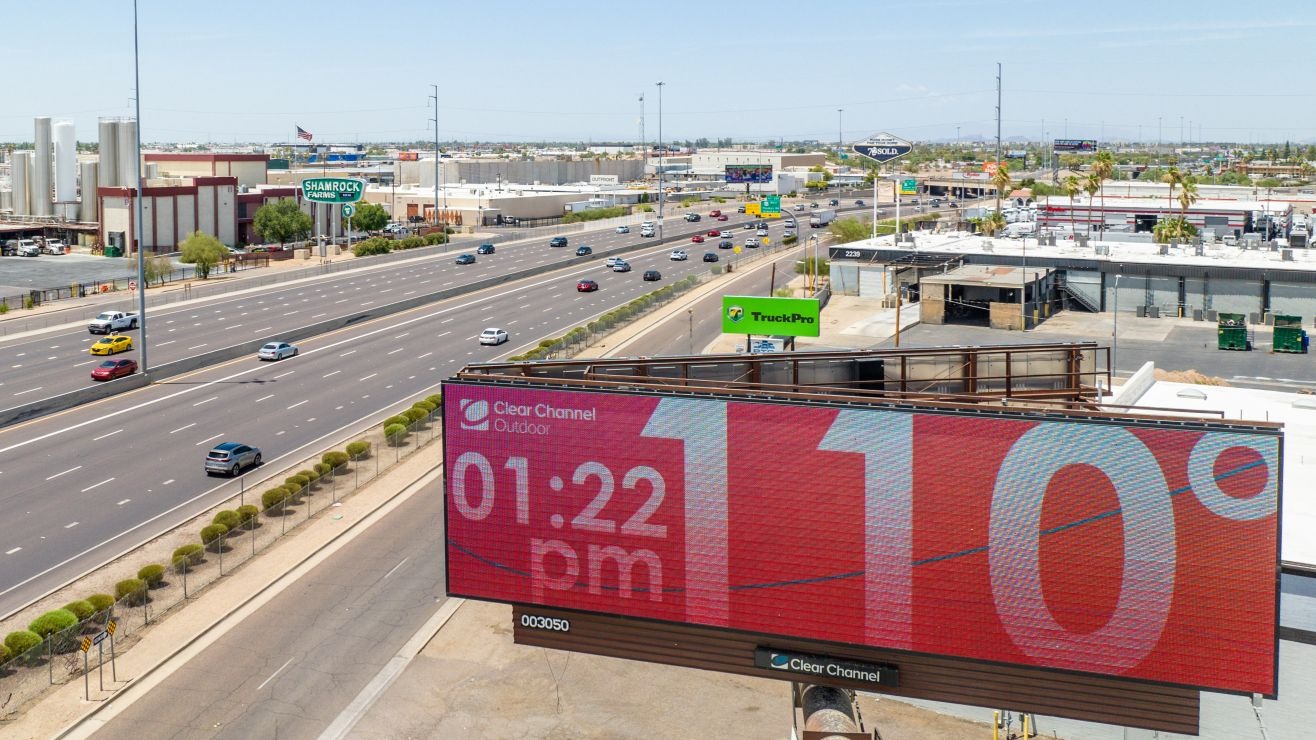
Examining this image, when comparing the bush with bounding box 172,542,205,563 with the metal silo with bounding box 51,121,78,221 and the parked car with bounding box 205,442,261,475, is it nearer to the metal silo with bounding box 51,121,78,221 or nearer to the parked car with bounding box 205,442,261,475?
the parked car with bounding box 205,442,261,475

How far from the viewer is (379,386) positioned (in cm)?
5997

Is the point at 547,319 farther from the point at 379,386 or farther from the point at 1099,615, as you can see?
the point at 1099,615

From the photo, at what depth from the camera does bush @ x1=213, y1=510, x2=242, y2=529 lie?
35.0 meters

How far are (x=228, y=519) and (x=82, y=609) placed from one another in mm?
6963

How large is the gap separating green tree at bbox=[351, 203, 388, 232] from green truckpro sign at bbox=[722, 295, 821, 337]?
96.8m

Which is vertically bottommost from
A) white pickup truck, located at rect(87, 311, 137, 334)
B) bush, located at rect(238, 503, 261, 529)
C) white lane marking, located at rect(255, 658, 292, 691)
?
white lane marking, located at rect(255, 658, 292, 691)

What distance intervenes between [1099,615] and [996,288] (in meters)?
61.5

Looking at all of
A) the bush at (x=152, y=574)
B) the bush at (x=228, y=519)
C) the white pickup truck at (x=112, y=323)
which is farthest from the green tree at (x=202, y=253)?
the bush at (x=152, y=574)

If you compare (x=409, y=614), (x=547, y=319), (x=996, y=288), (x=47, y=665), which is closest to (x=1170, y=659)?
(x=409, y=614)

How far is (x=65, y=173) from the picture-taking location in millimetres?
148250

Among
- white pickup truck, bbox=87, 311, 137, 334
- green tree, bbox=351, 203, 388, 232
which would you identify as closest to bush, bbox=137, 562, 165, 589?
white pickup truck, bbox=87, 311, 137, 334

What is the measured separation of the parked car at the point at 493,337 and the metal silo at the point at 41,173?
102 m

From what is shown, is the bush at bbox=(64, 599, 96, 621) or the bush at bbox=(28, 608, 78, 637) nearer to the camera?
the bush at bbox=(28, 608, 78, 637)

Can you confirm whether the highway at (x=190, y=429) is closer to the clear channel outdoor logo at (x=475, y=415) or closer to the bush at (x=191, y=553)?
the bush at (x=191, y=553)
